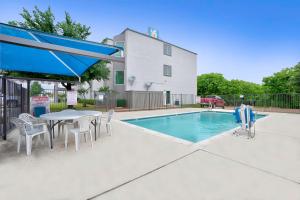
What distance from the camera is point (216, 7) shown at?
14422 mm

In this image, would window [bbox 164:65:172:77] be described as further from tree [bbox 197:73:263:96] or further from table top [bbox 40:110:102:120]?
tree [bbox 197:73:263:96]

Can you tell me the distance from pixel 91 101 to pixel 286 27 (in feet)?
87.3

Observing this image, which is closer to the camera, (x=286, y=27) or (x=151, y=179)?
(x=151, y=179)

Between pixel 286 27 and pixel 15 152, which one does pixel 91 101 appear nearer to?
pixel 15 152

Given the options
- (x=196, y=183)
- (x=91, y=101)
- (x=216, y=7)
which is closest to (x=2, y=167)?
(x=196, y=183)

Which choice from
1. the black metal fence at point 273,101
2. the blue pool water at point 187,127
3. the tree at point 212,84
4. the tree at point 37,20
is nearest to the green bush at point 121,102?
the blue pool water at point 187,127

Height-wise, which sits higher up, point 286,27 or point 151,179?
point 286,27

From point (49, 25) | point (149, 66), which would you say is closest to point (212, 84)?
point (149, 66)

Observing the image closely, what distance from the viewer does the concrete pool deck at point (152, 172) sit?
2.21m

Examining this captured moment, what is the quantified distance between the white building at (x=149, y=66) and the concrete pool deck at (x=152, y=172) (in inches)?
555

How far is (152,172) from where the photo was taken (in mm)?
2832

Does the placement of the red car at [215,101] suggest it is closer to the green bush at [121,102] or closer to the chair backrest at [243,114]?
the green bush at [121,102]

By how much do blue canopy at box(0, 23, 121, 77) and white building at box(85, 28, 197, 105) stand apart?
34.0ft

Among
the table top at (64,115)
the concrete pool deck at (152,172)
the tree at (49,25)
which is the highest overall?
the tree at (49,25)
